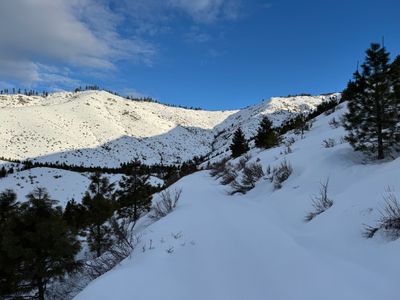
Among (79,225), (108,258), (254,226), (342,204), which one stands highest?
(342,204)

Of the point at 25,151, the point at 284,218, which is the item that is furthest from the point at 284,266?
the point at 25,151

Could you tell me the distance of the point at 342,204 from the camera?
704cm

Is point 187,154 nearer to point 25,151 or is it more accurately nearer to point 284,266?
point 25,151

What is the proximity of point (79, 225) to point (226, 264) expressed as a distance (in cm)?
2164

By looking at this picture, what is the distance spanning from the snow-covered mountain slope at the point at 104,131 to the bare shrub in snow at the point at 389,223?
83179 millimetres

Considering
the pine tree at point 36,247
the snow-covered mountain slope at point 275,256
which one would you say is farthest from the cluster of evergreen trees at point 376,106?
the pine tree at point 36,247

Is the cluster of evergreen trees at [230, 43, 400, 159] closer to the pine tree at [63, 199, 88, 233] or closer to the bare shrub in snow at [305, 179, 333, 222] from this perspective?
the bare shrub in snow at [305, 179, 333, 222]

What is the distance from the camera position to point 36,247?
13133mm

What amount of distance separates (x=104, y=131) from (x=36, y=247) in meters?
109

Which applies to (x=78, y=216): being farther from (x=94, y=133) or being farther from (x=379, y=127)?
(x=94, y=133)

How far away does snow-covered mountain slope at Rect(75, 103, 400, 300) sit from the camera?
4621mm

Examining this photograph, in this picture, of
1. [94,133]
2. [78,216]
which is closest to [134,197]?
[78,216]

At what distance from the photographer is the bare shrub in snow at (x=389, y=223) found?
16.9ft

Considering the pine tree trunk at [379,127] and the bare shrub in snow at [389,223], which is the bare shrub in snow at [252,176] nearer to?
the pine tree trunk at [379,127]
